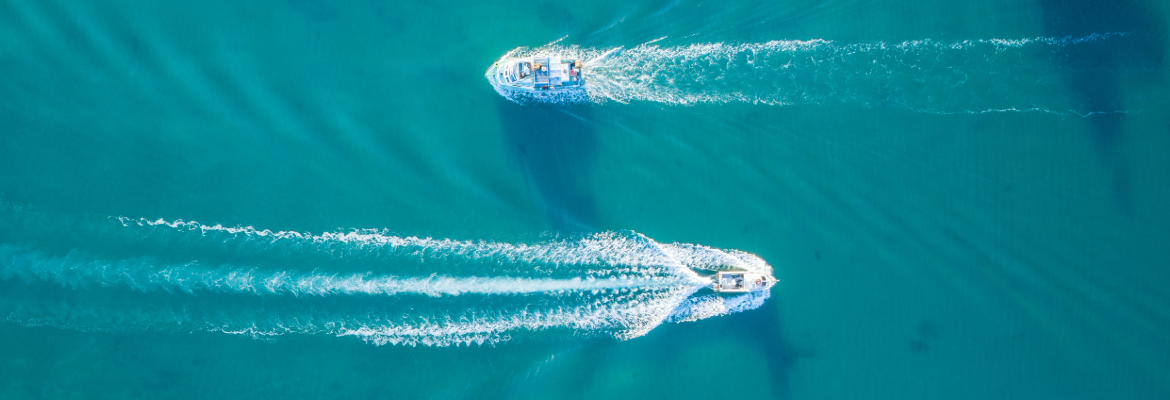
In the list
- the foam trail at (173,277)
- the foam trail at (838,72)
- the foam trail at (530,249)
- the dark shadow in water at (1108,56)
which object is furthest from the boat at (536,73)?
the dark shadow in water at (1108,56)

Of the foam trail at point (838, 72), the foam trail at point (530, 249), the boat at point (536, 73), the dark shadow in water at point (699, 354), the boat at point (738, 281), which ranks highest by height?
the boat at point (536, 73)

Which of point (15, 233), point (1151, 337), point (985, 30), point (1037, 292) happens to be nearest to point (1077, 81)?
point (985, 30)

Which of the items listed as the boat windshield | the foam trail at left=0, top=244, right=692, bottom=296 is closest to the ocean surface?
the foam trail at left=0, top=244, right=692, bottom=296

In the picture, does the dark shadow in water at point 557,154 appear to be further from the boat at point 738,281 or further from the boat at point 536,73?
the boat at point 738,281

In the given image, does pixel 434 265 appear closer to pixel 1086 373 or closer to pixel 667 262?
pixel 667 262

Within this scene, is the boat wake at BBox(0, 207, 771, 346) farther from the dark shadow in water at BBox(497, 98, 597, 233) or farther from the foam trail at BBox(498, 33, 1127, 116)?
the foam trail at BBox(498, 33, 1127, 116)

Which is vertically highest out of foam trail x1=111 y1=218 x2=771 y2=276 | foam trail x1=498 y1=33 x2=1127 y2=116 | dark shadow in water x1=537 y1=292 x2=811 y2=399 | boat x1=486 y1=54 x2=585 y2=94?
boat x1=486 y1=54 x2=585 y2=94
